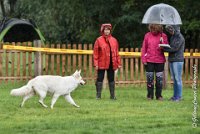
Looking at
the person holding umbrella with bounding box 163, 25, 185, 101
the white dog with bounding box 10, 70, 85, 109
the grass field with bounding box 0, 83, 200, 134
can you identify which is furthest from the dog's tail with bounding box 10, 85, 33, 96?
the person holding umbrella with bounding box 163, 25, 185, 101

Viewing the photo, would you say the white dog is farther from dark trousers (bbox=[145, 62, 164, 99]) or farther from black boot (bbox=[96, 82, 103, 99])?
dark trousers (bbox=[145, 62, 164, 99])

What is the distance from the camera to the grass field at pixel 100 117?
970cm

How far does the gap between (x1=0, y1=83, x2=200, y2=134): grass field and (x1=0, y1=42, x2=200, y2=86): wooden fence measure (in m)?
4.11

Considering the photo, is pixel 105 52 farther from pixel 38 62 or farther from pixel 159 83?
pixel 38 62

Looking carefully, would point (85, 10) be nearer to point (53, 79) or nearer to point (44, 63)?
point (44, 63)

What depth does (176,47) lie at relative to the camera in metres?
14.6

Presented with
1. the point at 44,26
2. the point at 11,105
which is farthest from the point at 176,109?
the point at 44,26

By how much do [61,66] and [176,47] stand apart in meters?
6.94

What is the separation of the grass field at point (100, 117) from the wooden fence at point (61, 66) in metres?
4.11

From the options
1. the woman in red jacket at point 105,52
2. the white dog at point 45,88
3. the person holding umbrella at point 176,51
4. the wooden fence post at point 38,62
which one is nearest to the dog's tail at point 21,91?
the white dog at point 45,88

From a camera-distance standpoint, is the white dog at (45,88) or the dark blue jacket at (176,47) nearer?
the white dog at (45,88)

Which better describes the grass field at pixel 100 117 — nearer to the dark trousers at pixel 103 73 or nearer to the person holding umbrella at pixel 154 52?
the dark trousers at pixel 103 73

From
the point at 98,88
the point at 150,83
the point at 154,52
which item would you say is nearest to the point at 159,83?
the point at 150,83

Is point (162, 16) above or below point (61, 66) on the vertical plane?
above
